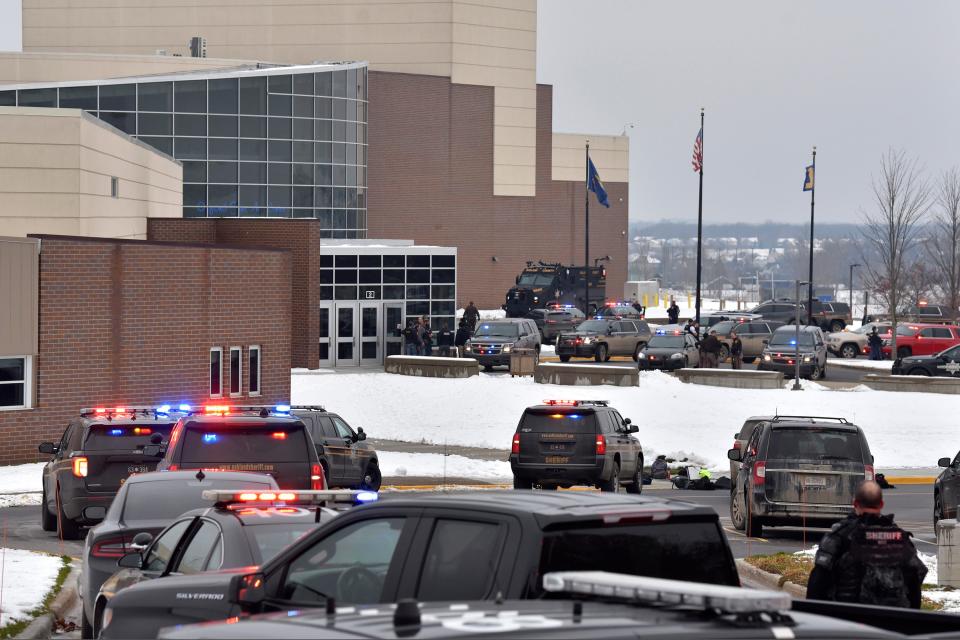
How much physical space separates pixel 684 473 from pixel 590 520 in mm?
23412

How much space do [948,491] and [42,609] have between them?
12.4 m

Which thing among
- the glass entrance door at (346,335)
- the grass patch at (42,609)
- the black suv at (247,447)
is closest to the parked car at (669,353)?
the glass entrance door at (346,335)

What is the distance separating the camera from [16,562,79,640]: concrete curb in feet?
42.3

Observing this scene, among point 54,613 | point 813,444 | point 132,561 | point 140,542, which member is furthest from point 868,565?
point 813,444

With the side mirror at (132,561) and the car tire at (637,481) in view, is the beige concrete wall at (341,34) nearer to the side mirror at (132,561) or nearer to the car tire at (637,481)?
the car tire at (637,481)

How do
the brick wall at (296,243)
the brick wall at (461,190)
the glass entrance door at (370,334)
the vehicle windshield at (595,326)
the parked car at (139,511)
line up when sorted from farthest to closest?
the brick wall at (461,190) → the glass entrance door at (370,334) → the vehicle windshield at (595,326) → the brick wall at (296,243) → the parked car at (139,511)

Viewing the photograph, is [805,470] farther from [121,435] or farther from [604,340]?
[604,340]

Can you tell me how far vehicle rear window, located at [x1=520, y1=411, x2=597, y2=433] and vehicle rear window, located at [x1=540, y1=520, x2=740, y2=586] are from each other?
17802mm

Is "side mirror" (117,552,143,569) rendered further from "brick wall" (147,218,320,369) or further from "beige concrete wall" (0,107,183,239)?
"brick wall" (147,218,320,369)

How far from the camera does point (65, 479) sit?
19188 millimetres

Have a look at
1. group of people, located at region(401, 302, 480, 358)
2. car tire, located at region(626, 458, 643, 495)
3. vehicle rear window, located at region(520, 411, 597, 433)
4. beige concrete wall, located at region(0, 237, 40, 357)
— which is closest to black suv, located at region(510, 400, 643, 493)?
vehicle rear window, located at region(520, 411, 597, 433)

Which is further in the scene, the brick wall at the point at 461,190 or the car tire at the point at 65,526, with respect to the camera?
the brick wall at the point at 461,190

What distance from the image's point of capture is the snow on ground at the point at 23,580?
13.8 metres

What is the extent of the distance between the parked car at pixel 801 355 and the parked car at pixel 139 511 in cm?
A: 3670
